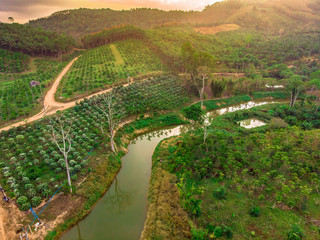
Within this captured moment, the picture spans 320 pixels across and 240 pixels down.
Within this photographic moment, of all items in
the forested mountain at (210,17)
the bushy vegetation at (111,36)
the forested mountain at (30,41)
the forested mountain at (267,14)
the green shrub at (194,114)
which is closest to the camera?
the green shrub at (194,114)

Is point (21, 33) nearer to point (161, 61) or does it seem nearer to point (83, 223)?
point (161, 61)

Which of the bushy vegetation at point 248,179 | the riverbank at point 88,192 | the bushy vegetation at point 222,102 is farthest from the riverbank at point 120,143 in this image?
the bushy vegetation at point 248,179

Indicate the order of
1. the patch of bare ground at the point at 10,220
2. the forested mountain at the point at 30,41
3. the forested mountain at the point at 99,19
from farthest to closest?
the forested mountain at the point at 99,19
the forested mountain at the point at 30,41
the patch of bare ground at the point at 10,220

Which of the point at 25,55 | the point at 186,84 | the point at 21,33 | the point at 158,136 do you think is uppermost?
the point at 21,33

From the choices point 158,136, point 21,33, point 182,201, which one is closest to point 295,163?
point 182,201

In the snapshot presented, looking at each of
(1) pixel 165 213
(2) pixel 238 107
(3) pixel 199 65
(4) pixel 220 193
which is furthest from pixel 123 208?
(3) pixel 199 65

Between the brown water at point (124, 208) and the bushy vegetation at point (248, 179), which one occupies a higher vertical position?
the bushy vegetation at point (248, 179)

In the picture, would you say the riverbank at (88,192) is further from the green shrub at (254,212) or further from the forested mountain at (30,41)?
the forested mountain at (30,41)

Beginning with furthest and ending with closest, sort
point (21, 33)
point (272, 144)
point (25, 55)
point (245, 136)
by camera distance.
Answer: point (21, 33) → point (25, 55) → point (245, 136) → point (272, 144)
